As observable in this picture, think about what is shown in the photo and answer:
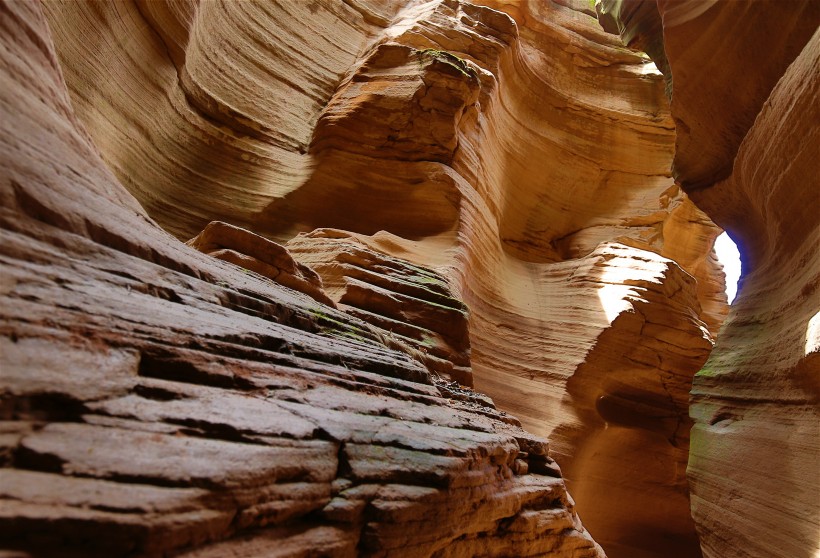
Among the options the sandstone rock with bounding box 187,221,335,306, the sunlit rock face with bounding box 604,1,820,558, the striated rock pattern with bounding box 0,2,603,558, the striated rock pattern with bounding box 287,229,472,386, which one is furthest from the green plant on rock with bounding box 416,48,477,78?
the striated rock pattern with bounding box 0,2,603,558

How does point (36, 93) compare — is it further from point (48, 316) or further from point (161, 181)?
point (161, 181)

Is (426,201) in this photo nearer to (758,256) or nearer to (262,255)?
(262,255)

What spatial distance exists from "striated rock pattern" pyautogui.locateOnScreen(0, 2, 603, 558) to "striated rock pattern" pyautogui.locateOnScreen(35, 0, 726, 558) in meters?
2.81

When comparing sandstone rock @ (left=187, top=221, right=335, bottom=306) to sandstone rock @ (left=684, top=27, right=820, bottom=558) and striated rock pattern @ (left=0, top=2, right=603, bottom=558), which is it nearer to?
striated rock pattern @ (left=0, top=2, right=603, bottom=558)

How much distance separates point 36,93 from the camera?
11.5 feet

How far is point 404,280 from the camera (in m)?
7.58

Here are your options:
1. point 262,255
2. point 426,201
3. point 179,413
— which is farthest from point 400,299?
point 179,413

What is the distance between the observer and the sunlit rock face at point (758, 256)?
5.79 m

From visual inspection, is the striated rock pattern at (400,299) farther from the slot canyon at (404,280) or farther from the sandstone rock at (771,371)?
the sandstone rock at (771,371)

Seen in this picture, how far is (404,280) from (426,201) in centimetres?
298

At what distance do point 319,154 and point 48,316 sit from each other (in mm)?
8575

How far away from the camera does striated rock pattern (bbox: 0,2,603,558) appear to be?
211 centimetres

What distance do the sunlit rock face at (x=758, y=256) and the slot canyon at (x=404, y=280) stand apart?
4 centimetres

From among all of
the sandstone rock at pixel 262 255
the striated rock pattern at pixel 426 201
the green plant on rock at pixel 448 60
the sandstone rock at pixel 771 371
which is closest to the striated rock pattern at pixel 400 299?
the striated rock pattern at pixel 426 201
